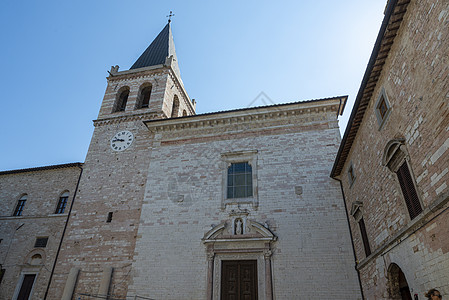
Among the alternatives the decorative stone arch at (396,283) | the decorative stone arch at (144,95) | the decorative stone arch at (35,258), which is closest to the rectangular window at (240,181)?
the decorative stone arch at (396,283)

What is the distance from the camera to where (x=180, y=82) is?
19844 mm

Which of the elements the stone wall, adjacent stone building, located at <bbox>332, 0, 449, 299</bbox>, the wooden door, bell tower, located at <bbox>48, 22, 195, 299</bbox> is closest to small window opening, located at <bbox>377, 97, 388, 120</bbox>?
adjacent stone building, located at <bbox>332, 0, 449, 299</bbox>

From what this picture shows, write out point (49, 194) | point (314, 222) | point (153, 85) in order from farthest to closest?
point (153, 85) → point (49, 194) → point (314, 222)

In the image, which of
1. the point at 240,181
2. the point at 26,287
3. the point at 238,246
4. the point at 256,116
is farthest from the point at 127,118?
the point at 238,246

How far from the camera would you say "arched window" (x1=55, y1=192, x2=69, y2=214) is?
15.4 meters

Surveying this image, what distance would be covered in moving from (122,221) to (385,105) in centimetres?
1084

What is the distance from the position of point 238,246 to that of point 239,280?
1.12 meters

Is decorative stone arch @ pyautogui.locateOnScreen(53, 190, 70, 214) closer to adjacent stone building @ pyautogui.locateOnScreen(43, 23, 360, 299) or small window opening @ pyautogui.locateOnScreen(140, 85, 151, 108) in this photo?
adjacent stone building @ pyautogui.locateOnScreen(43, 23, 360, 299)

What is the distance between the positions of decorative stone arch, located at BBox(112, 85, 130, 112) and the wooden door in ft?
29.5

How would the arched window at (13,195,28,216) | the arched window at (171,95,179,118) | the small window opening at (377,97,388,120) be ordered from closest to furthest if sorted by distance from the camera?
the small window opening at (377,97,388,120), the arched window at (13,195,28,216), the arched window at (171,95,179,118)

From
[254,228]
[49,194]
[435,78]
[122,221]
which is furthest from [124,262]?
[435,78]

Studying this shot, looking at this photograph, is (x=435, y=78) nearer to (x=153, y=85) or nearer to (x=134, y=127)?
(x=134, y=127)

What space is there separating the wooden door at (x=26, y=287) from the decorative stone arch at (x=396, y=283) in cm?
1363

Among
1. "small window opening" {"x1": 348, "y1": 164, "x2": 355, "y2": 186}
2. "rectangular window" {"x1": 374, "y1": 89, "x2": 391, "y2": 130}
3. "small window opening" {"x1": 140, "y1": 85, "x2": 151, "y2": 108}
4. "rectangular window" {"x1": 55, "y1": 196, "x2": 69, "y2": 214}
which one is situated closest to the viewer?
"rectangular window" {"x1": 374, "y1": 89, "x2": 391, "y2": 130}
